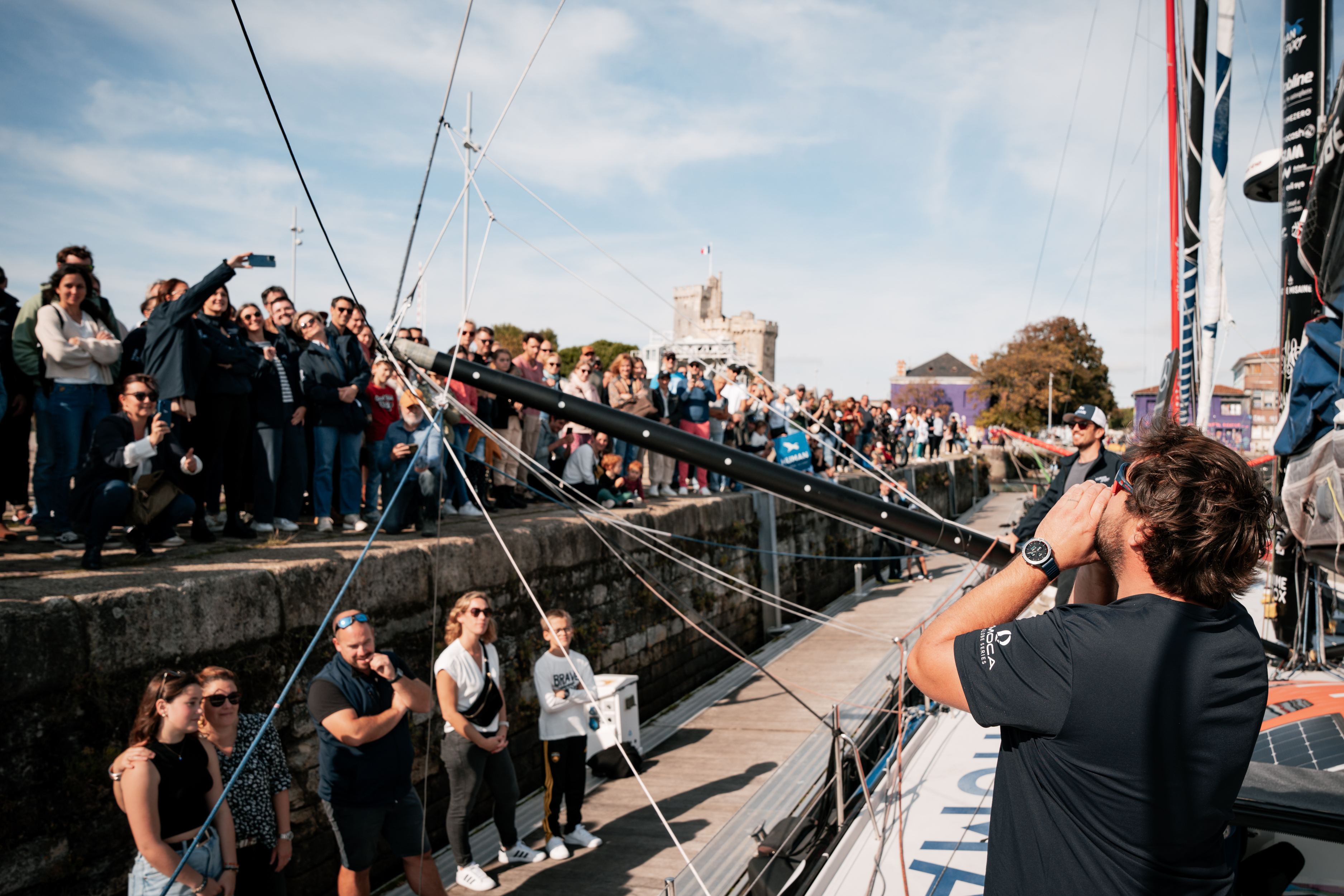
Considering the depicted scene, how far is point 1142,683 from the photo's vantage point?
1.50 m

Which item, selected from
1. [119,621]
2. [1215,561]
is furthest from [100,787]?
[1215,561]

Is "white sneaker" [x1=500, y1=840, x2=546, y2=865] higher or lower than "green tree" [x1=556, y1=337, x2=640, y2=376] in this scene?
lower

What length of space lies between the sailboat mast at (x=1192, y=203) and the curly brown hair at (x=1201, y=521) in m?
9.28

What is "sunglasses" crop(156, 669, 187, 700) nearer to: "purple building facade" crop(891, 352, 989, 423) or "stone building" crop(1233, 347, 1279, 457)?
"stone building" crop(1233, 347, 1279, 457)

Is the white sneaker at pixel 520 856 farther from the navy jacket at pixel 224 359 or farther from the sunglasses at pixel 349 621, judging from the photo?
the navy jacket at pixel 224 359

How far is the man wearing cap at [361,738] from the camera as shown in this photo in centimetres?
406

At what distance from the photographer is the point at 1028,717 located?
155 cm

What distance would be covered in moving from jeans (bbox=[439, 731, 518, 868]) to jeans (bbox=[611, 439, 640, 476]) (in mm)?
4865

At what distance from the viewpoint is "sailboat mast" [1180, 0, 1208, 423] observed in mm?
9836

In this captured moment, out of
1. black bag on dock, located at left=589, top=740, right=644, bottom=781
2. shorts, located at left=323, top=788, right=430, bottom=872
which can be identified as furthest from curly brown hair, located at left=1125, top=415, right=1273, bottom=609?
black bag on dock, located at left=589, top=740, right=644, bottom=781

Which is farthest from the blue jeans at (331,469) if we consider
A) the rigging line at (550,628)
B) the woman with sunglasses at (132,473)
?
the woman with sunglasses at (132,473)

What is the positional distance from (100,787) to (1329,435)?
594 cm

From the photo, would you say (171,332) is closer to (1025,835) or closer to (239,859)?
(239,859)

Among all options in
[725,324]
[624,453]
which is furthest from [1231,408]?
[624,453]
